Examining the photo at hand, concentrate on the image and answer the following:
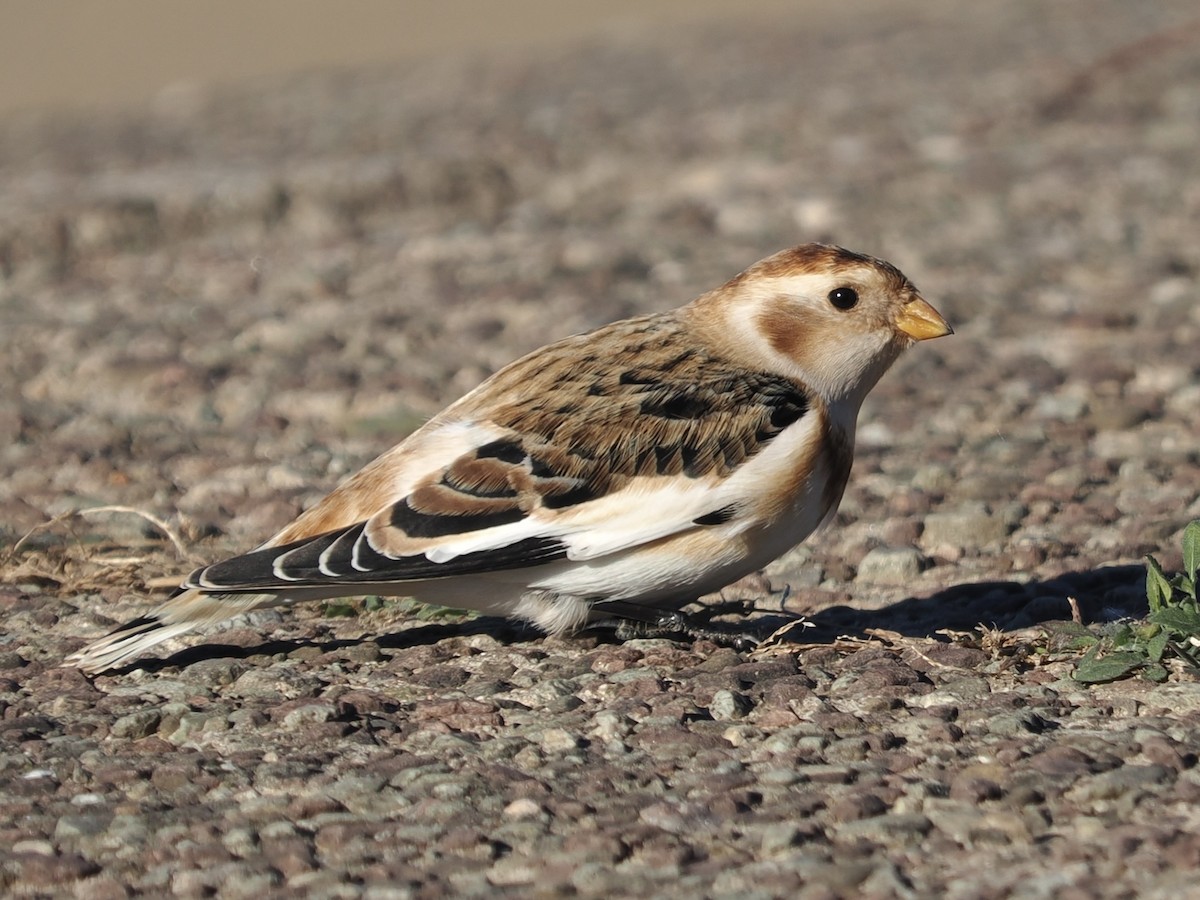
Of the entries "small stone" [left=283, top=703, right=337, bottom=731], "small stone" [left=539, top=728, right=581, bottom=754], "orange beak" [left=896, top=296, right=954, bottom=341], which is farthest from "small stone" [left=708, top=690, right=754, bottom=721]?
"orange beak" [left=896, top=296, right=954, bottom=341]

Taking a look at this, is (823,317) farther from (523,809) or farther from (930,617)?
(523,809)

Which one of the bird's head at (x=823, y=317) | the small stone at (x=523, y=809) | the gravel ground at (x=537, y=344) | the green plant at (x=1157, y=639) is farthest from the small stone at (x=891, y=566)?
the small stone at (x=523, y=809)

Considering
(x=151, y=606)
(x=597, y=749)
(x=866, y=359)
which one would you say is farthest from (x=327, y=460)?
(x=597, y=749)

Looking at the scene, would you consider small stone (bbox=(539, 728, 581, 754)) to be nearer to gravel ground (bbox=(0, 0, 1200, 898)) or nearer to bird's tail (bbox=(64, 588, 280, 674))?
gravel ground (bbox=(0, 0, 1200, 898))

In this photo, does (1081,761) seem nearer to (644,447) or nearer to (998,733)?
(998,733)

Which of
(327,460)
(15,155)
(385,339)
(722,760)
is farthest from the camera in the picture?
(15,155)
